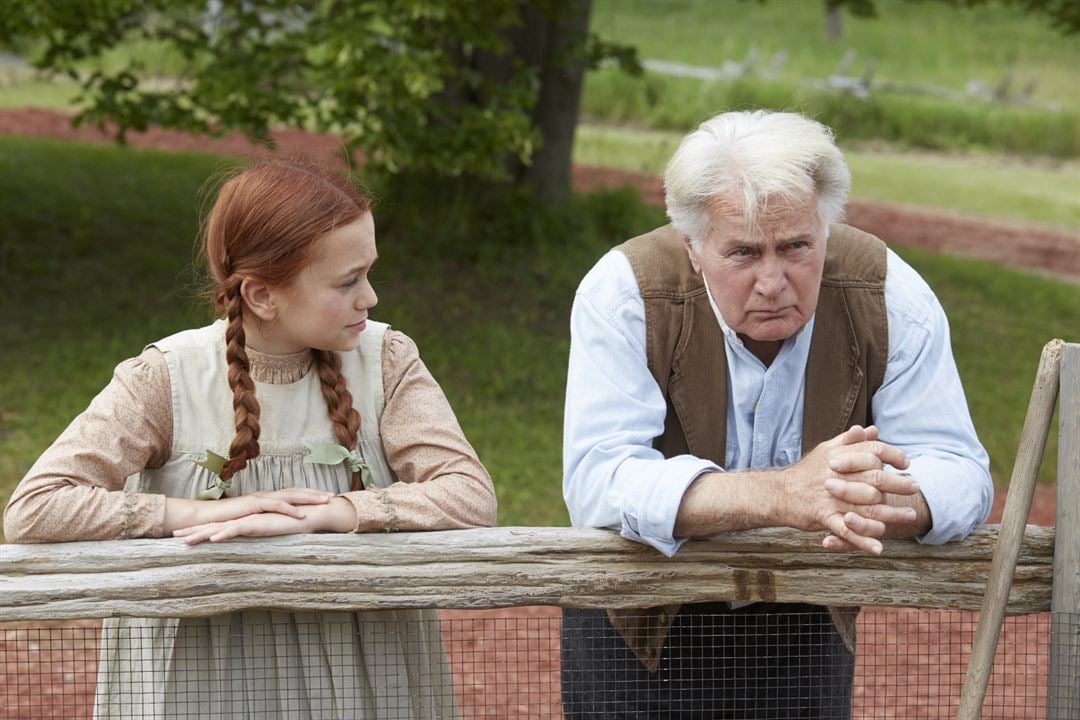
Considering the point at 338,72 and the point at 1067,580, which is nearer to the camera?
the point at 1067,580

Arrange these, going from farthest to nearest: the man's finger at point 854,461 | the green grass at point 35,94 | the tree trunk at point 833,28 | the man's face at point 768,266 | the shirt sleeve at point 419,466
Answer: the tree trunk at point 833,28
the green grass at point 35,94
the shirt sleeve at point 419,466
the man's face at point 768,266
the man's finger at point 854,461

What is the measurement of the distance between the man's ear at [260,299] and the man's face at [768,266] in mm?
825

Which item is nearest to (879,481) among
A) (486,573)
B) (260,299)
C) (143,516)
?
(486,573)

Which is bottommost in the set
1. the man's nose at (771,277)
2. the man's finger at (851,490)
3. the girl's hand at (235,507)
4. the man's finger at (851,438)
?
the girl's hand at (235,507)

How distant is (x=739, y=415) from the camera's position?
2.69 metres

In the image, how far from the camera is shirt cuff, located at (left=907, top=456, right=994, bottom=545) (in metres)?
2.52

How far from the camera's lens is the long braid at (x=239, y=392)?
2594 millimetres

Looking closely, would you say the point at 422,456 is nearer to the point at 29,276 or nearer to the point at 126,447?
the point at 126,447

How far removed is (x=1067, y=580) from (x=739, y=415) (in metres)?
0.71

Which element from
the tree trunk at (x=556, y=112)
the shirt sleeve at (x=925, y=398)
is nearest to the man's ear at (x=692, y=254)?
the shirt sleeve at (x=925, y=398)

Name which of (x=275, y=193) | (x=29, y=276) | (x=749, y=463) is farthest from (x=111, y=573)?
(x=29, y=276)

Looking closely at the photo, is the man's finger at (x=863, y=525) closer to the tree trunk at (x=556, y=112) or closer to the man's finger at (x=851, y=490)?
the man's finger at (x=851, y=490)

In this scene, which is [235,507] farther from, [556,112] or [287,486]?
[556,112]

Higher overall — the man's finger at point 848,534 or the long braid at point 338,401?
the long braid at point 338,401
